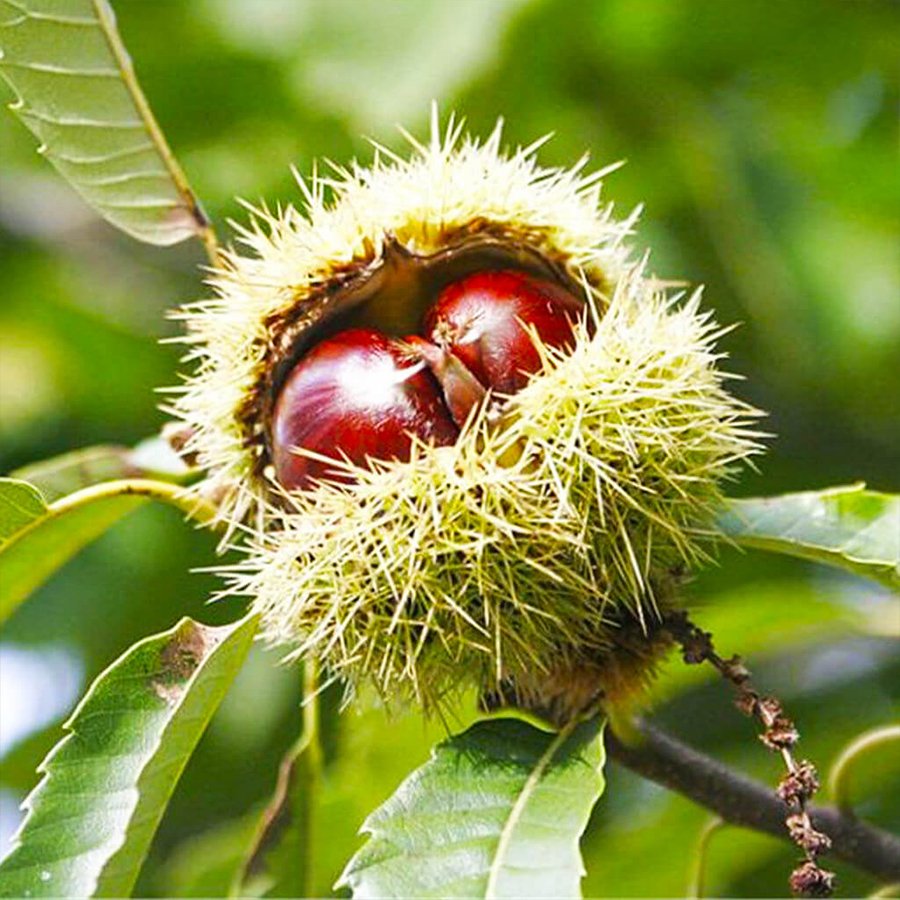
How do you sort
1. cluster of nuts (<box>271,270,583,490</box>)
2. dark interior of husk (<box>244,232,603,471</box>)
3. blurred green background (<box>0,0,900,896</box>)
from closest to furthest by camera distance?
1. cluster of nuts (<box>271,270,583,490</box>)
2. dark interior of husk (<box>244,232,603,471</box>)
3. blurred green background (<box>0,0,900,896</box>)

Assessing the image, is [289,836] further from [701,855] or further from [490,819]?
[490,819]

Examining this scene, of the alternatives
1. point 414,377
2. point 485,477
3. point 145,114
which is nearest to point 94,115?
point 145,114

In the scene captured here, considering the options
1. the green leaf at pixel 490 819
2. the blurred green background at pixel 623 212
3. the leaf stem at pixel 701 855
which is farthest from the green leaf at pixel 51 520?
the blurred green background at pixel 623 212

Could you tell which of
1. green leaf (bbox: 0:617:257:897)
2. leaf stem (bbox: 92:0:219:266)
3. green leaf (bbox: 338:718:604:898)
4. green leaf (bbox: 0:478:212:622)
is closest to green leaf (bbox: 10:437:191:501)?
green leaf (bbox: 0:478:212:622)

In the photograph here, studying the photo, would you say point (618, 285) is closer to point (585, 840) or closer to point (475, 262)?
point (475, 262)

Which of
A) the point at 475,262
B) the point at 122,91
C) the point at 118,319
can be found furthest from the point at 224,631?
the point at 118,319

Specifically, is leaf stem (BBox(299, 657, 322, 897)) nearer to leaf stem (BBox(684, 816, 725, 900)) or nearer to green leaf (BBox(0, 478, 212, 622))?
green leaf (BBox(0, 478, 212, 622))
